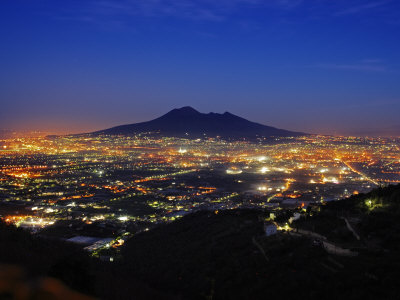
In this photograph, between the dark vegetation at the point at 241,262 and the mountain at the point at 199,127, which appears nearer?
the dark vegetation at the point at 241,262

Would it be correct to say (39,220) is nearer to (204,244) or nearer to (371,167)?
(204,244)

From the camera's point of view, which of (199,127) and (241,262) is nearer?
(241,262)

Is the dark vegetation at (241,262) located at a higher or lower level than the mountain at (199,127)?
lower

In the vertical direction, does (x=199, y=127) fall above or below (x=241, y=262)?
above

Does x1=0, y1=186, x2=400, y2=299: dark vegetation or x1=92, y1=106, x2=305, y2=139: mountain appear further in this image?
x1=92, y1=106, x2=305, y2=139: mountain
